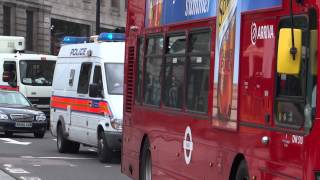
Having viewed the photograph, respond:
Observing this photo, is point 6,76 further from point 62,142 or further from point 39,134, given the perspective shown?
point 62,142

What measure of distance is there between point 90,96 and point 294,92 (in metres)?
10.6

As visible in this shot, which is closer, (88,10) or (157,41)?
(157,41)

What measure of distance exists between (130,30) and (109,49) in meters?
4.84

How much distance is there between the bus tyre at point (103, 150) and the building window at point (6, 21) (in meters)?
Result: 32.0

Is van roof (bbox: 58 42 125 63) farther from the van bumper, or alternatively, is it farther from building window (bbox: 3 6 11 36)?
building window (bbox: 3 6 11 36)

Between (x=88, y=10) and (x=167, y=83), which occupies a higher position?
(x=88, y=10)

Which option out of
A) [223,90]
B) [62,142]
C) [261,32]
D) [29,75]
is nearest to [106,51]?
[62,142]

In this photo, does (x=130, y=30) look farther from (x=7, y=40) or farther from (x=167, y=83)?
(x=7, y=40)

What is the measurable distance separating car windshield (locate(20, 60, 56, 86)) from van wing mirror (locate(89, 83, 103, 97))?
41.2ft

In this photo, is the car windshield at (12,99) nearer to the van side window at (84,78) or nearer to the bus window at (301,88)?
the van side window at (84,78)

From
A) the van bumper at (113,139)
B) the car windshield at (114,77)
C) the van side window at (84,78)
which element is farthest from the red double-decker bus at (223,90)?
the van side window at (84,78)

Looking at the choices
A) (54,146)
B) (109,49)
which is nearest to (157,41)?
(109,49)

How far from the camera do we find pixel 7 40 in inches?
1201

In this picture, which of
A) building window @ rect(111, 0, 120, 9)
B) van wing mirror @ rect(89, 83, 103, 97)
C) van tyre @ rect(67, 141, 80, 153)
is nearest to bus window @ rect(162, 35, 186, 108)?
van wing mirror @ rect(89, 83, 103, 97)
